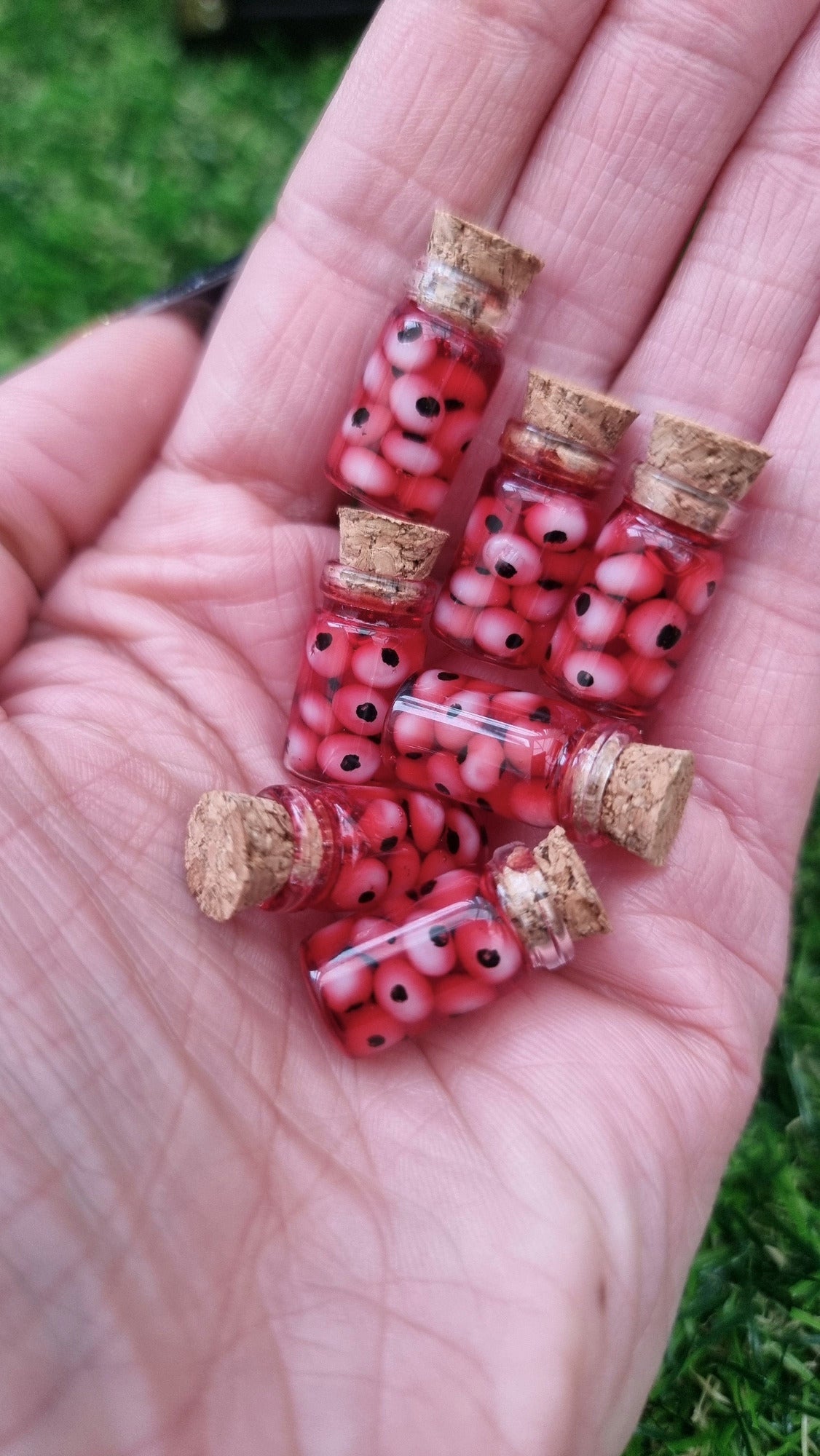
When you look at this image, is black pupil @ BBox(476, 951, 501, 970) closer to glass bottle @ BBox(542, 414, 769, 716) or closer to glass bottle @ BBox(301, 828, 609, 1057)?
glass bottle @ BBox(301, 828, 609, 1057)

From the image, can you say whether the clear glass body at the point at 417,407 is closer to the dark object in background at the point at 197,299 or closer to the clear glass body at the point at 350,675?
the clear glass body at the point at 350,675

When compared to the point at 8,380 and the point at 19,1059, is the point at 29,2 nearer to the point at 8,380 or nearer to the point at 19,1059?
the point at 8,380

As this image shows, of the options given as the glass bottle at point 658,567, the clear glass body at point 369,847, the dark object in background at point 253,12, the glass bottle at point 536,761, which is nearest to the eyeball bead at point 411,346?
the glass bottle at point 658,567

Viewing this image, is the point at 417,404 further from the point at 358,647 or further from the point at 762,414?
the point at 762,414

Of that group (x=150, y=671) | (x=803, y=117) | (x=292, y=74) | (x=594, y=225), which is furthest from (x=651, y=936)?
(x=292, y=74)

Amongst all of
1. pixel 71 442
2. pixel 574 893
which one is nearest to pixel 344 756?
pixel 574 893
